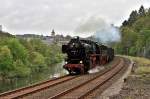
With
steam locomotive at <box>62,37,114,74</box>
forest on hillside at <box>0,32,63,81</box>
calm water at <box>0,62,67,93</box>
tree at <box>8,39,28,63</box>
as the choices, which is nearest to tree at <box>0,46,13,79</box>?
forest on hillside at <box>0,32,63,81</box>

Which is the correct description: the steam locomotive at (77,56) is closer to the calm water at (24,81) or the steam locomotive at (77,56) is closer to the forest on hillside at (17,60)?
the calm water at (24,81)

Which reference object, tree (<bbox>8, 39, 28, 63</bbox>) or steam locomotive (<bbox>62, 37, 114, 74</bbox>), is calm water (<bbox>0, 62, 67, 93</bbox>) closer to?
steam locomotive (<bbox>62, 37, 114, 74</bbox>)

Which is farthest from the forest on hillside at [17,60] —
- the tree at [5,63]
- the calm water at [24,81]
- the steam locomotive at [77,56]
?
the steam locomotive at [77,56]

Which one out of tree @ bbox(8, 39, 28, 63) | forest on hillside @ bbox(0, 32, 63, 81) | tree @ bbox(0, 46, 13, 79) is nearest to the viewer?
tree @ bbox(0, 46, 13, 79)

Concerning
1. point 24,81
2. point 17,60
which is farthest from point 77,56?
point 17,60

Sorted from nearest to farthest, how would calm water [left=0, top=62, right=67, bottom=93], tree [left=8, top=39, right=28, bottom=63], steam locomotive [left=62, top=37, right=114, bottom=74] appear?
1. steam locomotive [left=62, top=37, right=114, bottom=74]
2. calm water [left=0, top=62, right=67, bottom=93]
3. tree [left=8, top=39, right=28, bottom=63]

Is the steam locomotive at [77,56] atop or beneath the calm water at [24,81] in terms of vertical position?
atop

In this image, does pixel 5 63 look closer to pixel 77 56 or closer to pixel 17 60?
pixel 17 60

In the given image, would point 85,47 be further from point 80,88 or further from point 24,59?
point 24,59

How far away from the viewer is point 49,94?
83.7ft

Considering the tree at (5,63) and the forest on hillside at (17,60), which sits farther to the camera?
the forest on hillside at (17,60)

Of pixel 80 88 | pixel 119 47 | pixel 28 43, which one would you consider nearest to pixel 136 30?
pixel 119 47

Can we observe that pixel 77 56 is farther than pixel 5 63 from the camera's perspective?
No

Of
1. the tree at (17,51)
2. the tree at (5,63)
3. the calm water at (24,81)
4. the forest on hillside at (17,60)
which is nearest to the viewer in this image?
the calm water at (24,81)
